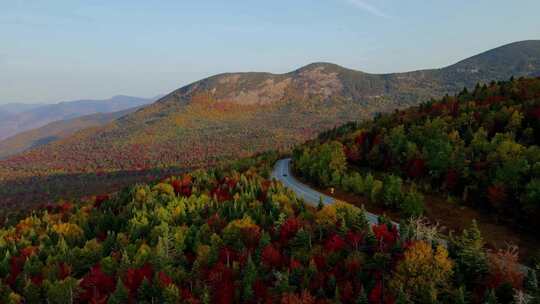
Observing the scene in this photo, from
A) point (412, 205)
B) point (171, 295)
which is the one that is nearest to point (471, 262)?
point (412, 205)

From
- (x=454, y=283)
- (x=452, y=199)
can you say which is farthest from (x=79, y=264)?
(x=452, y=199)

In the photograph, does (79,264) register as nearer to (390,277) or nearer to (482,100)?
(390,277)

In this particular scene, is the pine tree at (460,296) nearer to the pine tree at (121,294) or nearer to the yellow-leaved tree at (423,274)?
the yellow-leaved tree at (423,274)

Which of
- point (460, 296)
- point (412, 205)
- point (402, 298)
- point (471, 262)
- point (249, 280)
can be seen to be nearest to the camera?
point (460, 296)

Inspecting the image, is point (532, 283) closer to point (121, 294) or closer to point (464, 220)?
point (464, 220)

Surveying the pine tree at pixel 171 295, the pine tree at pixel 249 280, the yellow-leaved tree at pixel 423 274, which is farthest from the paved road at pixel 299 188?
the pine tree at pixel 171 295

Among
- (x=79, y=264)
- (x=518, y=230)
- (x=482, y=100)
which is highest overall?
(x=482, y=100)
